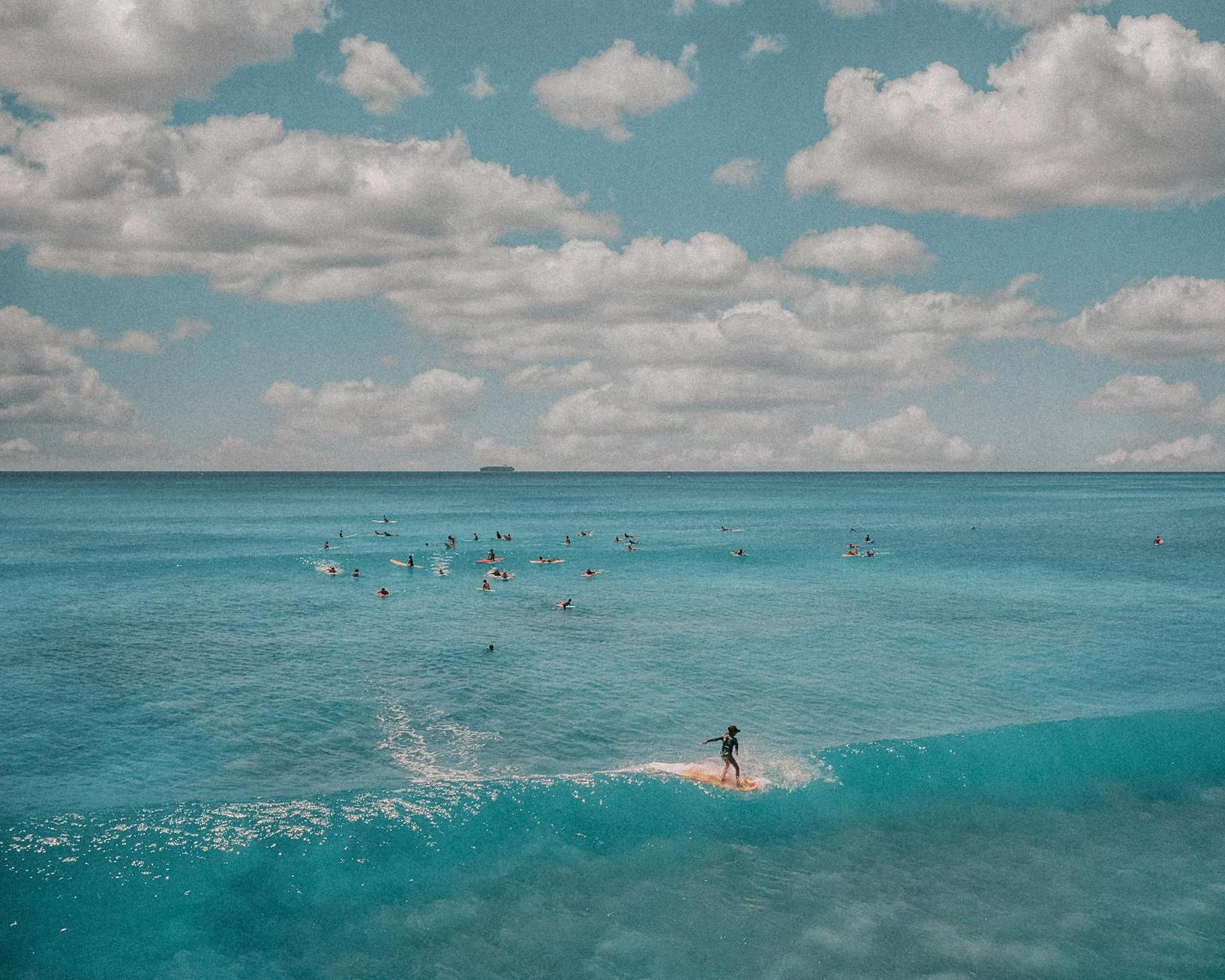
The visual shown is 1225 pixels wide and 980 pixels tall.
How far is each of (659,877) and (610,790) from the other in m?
5.56

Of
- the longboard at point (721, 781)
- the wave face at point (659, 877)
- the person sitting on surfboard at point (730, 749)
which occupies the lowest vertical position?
the wave face at point (659, 877)

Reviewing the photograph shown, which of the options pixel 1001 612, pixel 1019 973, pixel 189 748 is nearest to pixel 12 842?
pixel 189 748

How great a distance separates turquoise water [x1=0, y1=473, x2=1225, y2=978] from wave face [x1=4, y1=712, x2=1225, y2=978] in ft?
0.35

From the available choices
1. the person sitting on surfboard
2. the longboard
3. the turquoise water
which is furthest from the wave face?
the person sitting on surfboard

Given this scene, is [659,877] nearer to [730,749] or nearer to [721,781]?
→ [721,781]

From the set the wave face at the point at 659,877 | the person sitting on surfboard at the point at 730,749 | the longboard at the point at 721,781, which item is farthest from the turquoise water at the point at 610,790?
the person sitting on surfboard at the point at 730,749

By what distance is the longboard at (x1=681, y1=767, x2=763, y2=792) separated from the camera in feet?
101

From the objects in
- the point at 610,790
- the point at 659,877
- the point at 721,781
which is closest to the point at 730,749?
the point at 721,781

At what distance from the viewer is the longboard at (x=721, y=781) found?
30859 mm

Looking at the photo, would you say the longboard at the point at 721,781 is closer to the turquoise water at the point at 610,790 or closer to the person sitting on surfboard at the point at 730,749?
the person sitting on surfboard at the point at 730,749

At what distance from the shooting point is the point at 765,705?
40500mm

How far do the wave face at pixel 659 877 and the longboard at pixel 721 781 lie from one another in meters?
0.56

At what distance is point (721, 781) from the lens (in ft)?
102

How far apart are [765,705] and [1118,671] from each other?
851 inches
